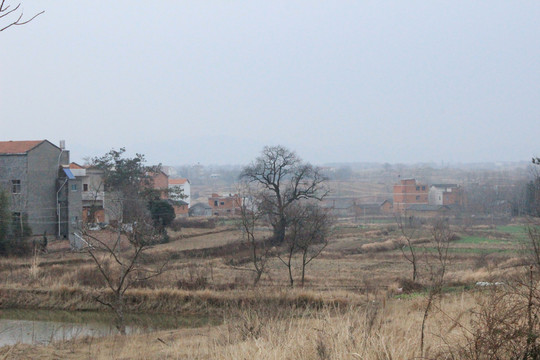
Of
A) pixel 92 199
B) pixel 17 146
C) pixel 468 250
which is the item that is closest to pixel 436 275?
pixel 468 250

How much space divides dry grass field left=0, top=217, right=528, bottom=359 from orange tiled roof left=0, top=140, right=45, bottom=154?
633cm

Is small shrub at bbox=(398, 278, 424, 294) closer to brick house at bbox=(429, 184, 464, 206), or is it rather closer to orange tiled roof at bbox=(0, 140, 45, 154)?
orange tiled roof at bbox=(0, 140, 45, 154)

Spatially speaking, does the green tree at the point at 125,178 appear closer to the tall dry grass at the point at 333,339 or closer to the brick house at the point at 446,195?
the tall dry grass at the point at 333,339

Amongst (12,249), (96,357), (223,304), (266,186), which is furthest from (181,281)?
(266,186)

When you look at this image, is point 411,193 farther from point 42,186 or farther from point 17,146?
point 17,146

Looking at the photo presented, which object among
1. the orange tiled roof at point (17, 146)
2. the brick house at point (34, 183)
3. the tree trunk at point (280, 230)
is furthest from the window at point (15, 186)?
the tree trunk at point (280, 230)

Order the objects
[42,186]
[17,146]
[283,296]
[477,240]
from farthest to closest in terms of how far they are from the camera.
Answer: [477,240] → [17,146] → [42,186] → [283,296]

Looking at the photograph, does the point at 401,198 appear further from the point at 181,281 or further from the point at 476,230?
the point at 181,281

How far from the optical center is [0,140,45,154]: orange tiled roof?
108ft

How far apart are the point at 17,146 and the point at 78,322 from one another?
63.5 feet

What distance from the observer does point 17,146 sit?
110ft

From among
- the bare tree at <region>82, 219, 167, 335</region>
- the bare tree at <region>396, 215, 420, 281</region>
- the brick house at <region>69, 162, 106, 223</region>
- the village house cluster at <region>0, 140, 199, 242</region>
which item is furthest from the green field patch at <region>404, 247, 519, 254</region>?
the brick house at <region>69, 162, 106, 223</region>

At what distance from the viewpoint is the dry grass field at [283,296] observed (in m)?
5.79

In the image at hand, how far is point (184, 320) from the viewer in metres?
17.4
